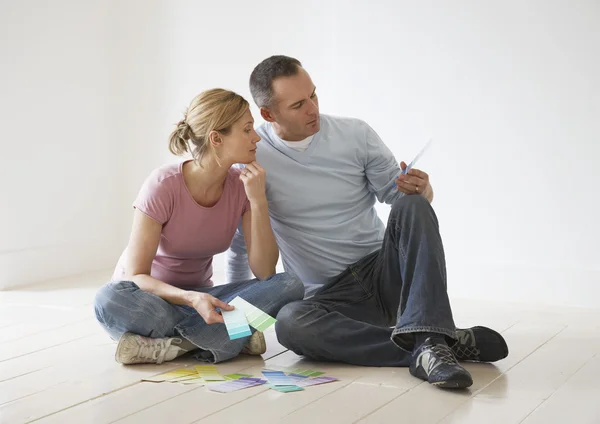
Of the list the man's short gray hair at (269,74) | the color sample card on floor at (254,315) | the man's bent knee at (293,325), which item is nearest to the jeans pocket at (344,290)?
the man's bent knee at (293,325)

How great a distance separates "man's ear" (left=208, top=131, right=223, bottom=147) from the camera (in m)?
2.52

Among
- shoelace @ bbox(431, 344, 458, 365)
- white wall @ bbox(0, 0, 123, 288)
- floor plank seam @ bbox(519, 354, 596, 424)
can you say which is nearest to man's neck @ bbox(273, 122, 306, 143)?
shoelace @ bbox(431, 344, 458, 365)

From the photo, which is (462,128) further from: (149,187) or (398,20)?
(149,187)

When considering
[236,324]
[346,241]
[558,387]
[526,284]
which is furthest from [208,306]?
[526,284]

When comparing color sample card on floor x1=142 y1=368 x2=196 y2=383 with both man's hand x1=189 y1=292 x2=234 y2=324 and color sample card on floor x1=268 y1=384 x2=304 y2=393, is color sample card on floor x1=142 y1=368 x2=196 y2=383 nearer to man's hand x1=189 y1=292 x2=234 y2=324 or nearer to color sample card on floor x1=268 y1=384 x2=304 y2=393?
man's hand x1=189 y1=292 x2=234 y2=324

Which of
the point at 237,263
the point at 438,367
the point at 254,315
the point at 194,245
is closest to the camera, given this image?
the point at 438,367

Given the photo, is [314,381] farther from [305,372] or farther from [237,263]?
[237,263]

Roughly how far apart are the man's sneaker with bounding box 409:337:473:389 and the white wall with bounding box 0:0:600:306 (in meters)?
1.47

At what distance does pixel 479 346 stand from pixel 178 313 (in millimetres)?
910

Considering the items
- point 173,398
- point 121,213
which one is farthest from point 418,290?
point 121,213

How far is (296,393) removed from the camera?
2184 millimetres

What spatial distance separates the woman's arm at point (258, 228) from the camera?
2.56 metres

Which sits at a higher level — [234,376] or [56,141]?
[56,141]

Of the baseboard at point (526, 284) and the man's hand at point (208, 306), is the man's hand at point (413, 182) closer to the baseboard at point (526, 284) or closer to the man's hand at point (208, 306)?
the man's hand at point (208, 306)
